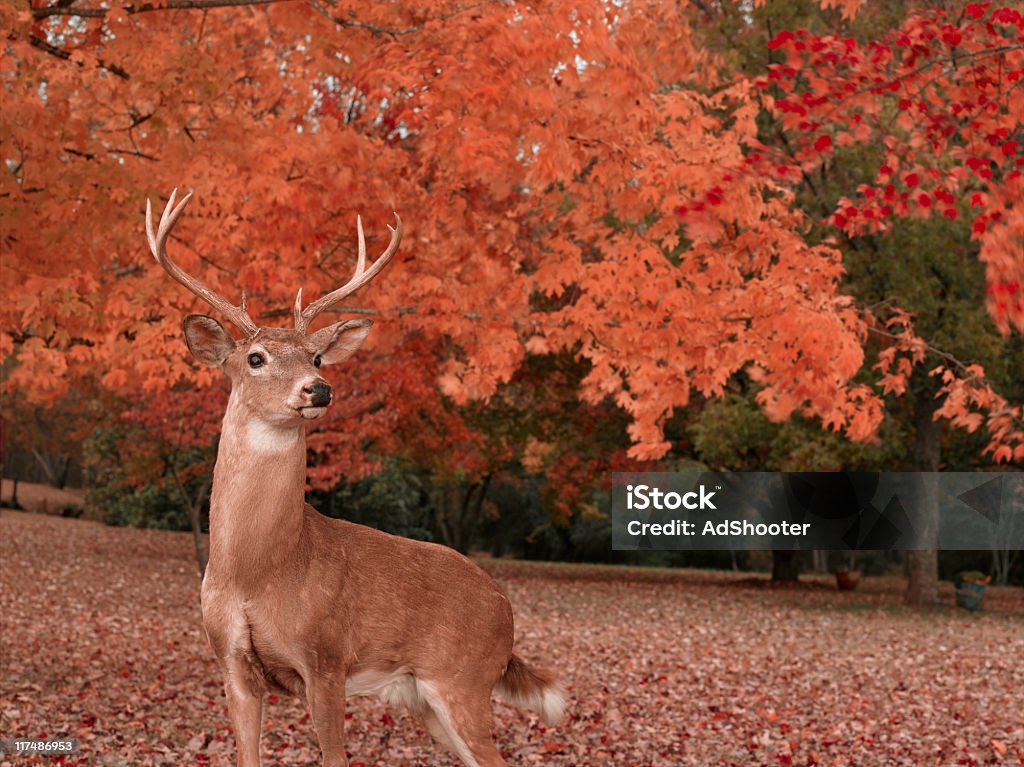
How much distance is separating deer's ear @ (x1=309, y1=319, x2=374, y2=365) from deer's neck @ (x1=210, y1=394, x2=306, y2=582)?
35cm

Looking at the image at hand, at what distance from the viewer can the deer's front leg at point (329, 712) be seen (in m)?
4.64

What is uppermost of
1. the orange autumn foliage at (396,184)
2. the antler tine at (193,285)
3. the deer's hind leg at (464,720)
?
the orange autumn foliage at (396,184)

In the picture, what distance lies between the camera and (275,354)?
447 centimetres

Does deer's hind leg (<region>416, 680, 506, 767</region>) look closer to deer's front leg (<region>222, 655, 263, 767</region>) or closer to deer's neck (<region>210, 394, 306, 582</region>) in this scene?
deer's front leg (<region>222, 655, 263, 767</region>)

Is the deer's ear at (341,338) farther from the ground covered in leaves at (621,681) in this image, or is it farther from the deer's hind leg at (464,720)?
the ground covered in leaves at (621,681)

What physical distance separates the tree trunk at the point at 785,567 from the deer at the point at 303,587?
23296 millimetres

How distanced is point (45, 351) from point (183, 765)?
2.90 metres

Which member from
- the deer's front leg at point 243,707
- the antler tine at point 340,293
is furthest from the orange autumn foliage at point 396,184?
the deer's front leg at point 243,707

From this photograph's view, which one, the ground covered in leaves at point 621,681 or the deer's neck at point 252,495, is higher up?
the deer's neck at point 252,495

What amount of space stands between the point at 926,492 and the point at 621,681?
12.0m

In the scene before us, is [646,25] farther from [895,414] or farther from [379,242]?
[895,414]

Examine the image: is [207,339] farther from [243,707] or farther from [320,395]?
[243,707]

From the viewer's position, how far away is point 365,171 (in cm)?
871

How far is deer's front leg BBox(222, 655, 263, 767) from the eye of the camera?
4637 millimetres
